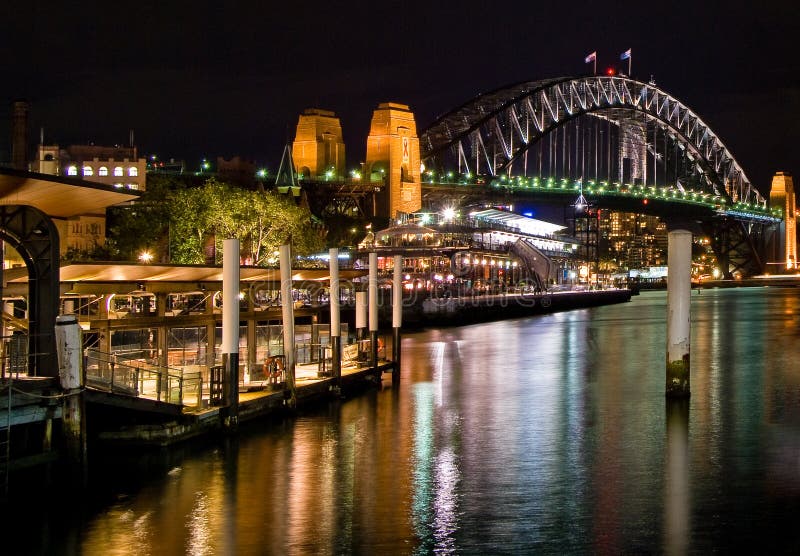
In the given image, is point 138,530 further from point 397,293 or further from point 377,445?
point 397,293

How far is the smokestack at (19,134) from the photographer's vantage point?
160 ft

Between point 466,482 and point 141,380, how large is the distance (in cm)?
604

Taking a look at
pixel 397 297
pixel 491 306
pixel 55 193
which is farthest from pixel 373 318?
pixel 491 306

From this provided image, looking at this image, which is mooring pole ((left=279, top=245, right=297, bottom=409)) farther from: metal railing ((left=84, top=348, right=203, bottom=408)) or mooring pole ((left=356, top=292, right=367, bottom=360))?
mooring pole ((left=356, top=292, right=367, bottom=360))

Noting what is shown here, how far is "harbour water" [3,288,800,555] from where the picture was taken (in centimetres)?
1437

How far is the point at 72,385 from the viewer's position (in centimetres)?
1512

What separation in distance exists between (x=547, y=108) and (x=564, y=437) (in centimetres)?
10803

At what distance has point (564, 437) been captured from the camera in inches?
888

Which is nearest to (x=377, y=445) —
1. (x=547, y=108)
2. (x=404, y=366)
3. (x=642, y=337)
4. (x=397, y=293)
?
(x=397, y=293)

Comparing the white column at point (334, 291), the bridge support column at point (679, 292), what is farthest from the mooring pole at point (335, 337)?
the bridge support column at point (679, 292)

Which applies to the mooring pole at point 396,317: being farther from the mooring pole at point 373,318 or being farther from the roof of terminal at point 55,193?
the roof of terminal at point 55,193

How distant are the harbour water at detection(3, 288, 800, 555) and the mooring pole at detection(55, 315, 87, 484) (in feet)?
2.98

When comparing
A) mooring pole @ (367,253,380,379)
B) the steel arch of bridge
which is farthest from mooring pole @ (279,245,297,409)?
the steel arch of bridge

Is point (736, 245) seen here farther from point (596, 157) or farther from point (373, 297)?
point (373, 297)
